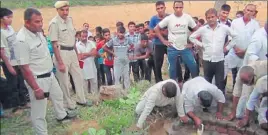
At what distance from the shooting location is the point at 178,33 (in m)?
5.73

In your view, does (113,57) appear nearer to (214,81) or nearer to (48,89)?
(214,81)

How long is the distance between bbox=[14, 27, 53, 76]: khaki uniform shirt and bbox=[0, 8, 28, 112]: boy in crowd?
679mm

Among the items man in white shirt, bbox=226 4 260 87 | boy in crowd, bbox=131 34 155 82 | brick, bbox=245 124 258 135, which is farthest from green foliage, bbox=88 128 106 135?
boy in crowd, bbox=131 34 155 82

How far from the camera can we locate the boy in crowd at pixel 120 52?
6781 millimetres

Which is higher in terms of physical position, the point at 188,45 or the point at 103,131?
the point at 188,45

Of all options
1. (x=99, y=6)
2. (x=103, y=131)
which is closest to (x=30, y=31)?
(x=103, y=131)

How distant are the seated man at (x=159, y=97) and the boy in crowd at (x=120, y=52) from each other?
181cm

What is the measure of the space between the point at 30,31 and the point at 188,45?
274 centimetres

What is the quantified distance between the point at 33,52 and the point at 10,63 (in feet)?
3.57

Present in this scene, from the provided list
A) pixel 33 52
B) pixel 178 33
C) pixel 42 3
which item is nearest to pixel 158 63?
pixel 178 33

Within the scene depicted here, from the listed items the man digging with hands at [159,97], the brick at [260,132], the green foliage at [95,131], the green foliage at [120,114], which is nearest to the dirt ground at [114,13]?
the green foliage at [120,114]

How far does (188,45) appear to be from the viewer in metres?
5.83

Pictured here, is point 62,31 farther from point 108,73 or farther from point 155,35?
point 108,73

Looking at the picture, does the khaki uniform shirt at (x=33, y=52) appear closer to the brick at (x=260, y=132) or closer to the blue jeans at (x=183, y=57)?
the blue jeans at (x=183, y=57)
